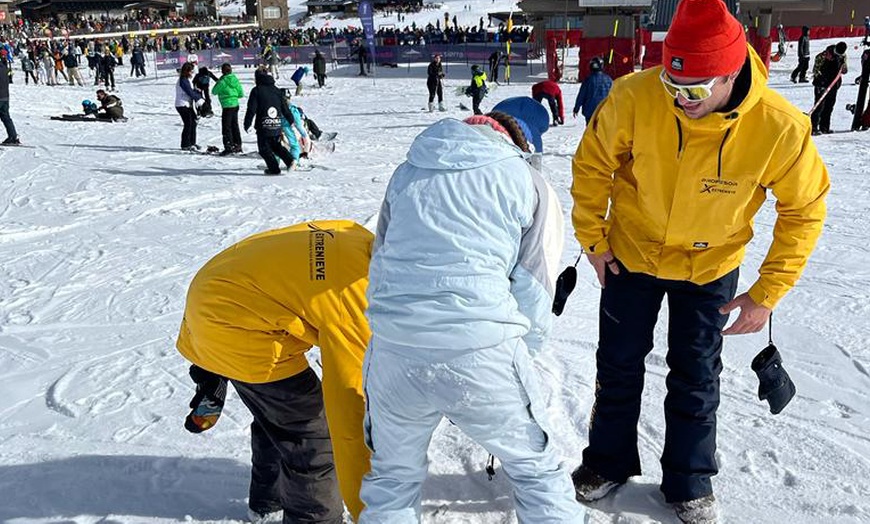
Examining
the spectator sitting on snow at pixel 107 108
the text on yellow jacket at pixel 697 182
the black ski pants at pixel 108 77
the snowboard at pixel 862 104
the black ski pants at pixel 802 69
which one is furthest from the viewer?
the black ski pants at pixel 108 77

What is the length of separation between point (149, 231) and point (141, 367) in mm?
3341

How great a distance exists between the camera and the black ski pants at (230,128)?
10922 millimetres

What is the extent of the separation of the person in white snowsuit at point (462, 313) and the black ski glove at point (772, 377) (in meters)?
0.89

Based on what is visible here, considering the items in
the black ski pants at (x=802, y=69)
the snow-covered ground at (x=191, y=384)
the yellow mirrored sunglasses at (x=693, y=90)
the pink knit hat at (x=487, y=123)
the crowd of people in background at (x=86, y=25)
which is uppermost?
the crowd of people in background at (x=86, y=25)

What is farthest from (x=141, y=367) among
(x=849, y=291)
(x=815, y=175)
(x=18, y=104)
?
(x=18, y=104)

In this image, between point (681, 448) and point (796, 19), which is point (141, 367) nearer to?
point (681, 448)

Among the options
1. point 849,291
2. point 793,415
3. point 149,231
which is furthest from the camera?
point 149,231

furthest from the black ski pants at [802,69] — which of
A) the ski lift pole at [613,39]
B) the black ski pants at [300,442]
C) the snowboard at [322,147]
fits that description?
the black ski pants at [300,442]

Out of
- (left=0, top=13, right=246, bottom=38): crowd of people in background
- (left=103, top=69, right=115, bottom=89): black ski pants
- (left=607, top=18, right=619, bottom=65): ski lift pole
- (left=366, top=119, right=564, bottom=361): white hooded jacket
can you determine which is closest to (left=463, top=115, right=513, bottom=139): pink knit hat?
(left=366, top=119, right=564, bottom=361): white hooded jacket

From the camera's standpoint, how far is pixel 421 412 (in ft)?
6.41

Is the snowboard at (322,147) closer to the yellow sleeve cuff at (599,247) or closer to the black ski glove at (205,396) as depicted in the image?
the black ski glove at (205,396)

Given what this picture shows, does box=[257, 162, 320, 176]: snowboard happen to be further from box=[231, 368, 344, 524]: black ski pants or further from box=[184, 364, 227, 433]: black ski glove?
box=[231, 368, 344, 524]: black ski pants

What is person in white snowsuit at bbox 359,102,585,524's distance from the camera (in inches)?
73.0

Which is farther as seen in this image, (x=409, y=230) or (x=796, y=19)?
(x=796, y=19)
